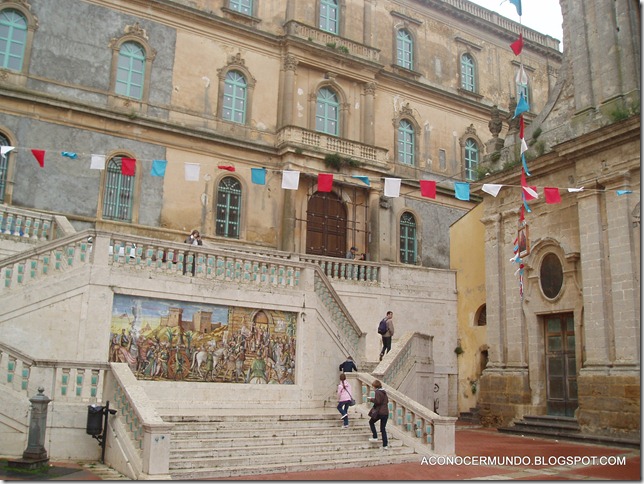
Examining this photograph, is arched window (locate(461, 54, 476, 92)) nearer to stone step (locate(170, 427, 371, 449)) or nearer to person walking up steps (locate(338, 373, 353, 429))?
person walking up steps (locate(338, 373, 353, 429))

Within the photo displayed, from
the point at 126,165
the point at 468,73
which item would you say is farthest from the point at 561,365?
the point at 468,73

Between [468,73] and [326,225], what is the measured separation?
494 inches

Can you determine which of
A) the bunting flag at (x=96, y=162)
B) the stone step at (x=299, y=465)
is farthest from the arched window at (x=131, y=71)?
the stone step at (x=299, y=465)

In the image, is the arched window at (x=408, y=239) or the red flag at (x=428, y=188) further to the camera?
the arched window at (x=408, y=239)

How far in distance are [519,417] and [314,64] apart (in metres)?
15.9

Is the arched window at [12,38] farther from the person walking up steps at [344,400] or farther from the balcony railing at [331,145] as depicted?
the person walking up steps at [344,400]

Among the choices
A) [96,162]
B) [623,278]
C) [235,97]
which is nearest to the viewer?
[623,278]

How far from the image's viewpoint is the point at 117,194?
71.8 feet

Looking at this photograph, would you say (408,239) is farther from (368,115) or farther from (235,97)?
(235,97)

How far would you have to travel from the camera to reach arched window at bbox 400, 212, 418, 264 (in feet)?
91.7

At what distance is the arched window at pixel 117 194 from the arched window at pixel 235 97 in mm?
4717

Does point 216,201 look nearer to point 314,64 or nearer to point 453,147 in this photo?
point 314,64

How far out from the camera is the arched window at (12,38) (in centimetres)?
2088

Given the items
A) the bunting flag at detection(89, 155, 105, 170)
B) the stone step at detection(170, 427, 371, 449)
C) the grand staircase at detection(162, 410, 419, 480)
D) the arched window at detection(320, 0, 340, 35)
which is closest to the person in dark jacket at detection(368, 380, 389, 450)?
the grand staircase at detection(162, 410, 419, 480)
